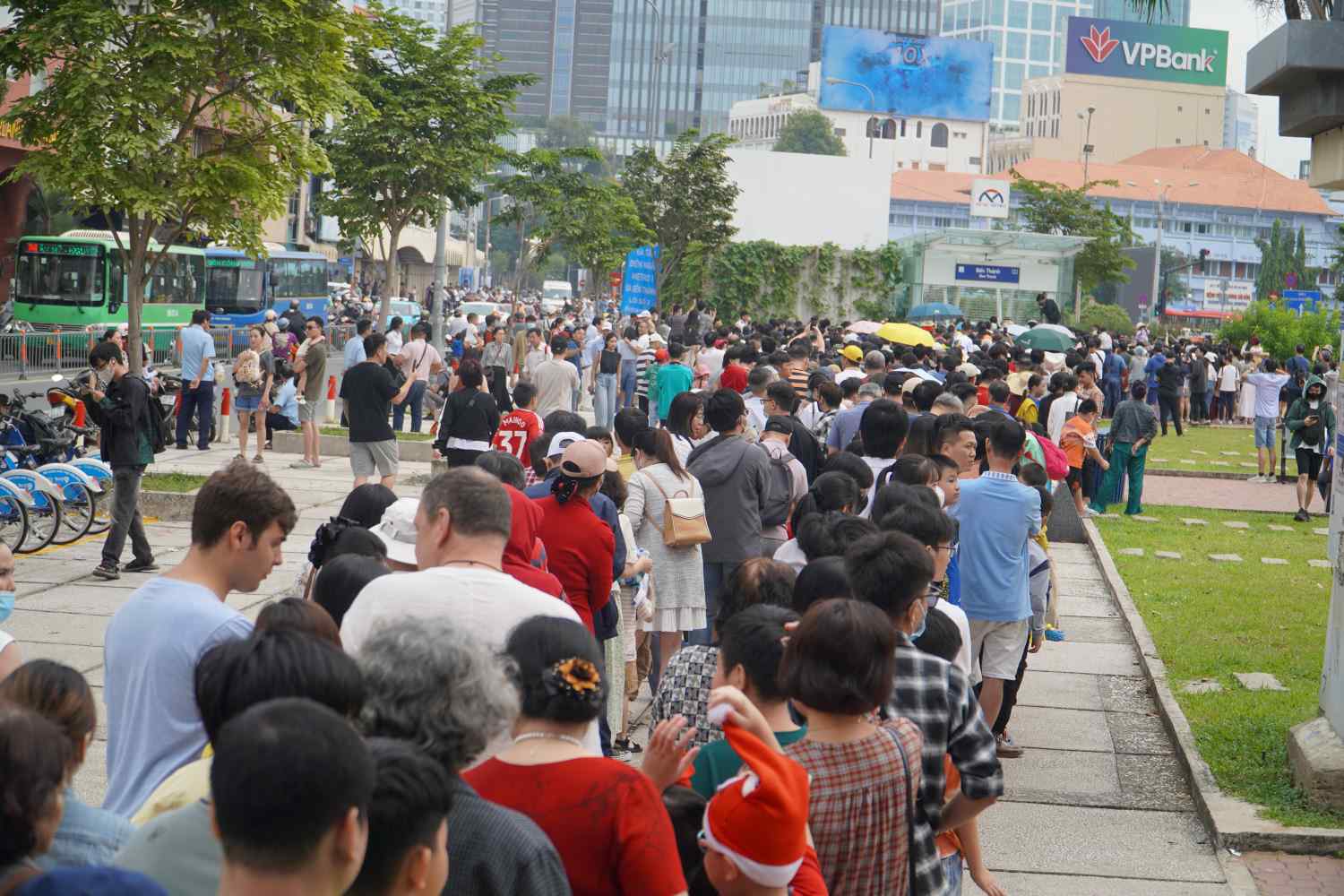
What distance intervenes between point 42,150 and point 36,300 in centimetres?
2422

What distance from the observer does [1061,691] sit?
434 inches

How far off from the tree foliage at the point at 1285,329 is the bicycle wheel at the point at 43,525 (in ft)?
116

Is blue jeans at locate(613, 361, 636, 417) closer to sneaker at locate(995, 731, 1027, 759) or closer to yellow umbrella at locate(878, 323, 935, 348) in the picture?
yellow umbrella at locate(878, 323, 935, 348)

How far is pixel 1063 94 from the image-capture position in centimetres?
17500

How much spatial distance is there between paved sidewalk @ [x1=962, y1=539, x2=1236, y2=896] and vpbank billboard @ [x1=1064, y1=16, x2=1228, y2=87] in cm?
17263

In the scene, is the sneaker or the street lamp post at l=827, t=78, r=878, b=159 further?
the street lamp post at l=827, t=78, r=878, b=159

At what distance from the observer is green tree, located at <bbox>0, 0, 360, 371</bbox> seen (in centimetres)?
1523

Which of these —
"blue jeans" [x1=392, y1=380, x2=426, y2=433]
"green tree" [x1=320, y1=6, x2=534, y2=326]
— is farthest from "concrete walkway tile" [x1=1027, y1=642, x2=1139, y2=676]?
"green tree" [x1=320, y1=6, x2=534, y2=326]

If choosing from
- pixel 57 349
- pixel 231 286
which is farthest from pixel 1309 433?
pixel 231 286

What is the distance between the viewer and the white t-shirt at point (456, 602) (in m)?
4.45

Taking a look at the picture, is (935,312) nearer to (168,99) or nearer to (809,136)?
(168,99)

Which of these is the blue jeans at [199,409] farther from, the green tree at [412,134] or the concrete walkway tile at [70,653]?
the concrete walkway tile at [70,653]

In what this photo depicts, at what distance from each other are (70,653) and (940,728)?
289 inches

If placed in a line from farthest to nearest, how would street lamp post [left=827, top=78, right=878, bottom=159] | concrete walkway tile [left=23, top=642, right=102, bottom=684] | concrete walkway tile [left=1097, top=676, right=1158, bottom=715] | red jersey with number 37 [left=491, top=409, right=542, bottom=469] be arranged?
1. street lamp post [left=827, top=78, right=878, bottom=159]
2. red jersey with number 37 [left=491, top=409, right=542, bottom=469]
3. concrete walkway tile [left=1097, top=676, right=1158, bottom=715]
4. concrete walkway tile [left=23, top=642, right=102, bottom=684]
